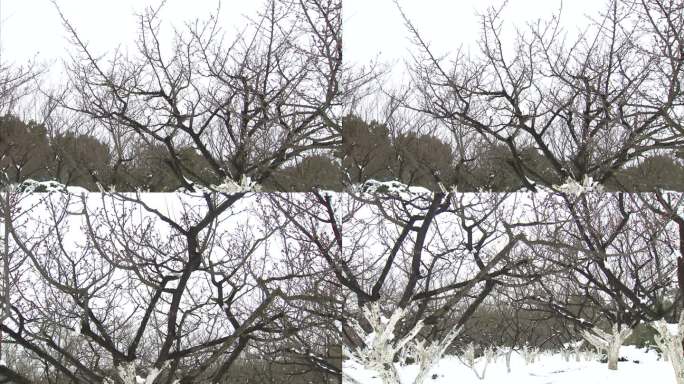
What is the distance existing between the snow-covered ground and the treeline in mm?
704

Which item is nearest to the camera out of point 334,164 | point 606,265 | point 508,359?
A: point 334,164

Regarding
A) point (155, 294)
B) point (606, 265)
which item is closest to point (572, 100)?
point (606, 265)

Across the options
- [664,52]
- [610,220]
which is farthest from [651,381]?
[664,52]

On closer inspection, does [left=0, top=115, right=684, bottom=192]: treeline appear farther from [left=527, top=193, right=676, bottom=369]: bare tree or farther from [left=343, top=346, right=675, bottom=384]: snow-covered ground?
[left=343, top=346, right=675, bottom=384]: snow-covered ground

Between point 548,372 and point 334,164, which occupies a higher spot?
point 334,164

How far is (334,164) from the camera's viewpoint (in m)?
2.26

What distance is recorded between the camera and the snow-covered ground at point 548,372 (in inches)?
96.0

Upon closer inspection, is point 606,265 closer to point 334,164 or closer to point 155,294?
point 334,164

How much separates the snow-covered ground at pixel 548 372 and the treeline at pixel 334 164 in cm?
70

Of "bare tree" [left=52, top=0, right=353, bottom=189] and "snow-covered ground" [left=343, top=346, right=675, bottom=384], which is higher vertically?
"bare tree" [left=52, top=0, right=353, bottom=189]

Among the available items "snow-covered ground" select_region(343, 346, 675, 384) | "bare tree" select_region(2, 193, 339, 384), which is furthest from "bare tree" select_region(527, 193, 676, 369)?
"bare tree" select_region(2, 193, 339, 384)

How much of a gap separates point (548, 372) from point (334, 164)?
1.23 m

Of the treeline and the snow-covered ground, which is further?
the snow-covered ground

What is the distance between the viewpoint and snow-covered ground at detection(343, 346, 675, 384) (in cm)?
244
